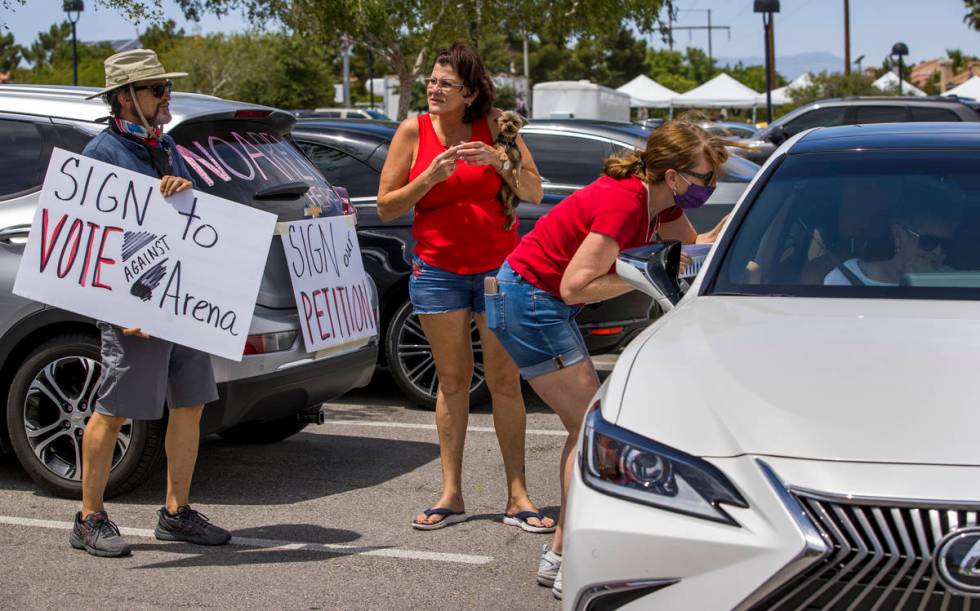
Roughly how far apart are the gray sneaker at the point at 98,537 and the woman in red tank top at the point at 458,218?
45.7 inches

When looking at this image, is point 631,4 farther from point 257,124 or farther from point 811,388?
point 811,388

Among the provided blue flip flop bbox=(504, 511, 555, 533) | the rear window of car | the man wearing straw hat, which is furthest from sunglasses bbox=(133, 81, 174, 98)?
blue flip flop bbox=(504, 511, 555, 533)

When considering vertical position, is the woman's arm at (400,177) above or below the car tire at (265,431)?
above

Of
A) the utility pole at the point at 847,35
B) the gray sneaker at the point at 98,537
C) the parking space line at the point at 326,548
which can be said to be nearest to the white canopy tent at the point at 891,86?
the utility pole at the point at 847,35

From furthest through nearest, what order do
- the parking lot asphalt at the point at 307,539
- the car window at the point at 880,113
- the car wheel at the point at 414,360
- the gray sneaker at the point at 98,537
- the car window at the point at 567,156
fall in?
the car window at the point at 880,113, the car window at the point at 567,156, the car wheel at the point at 414,360, the gray sneaker at the point at 98,537, the parking lot asphalt at the point at 307,539

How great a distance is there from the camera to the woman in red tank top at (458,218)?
5234mm

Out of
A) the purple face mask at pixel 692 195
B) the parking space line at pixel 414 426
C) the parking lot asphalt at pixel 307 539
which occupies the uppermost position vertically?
the purple face mask at pixel 692 195

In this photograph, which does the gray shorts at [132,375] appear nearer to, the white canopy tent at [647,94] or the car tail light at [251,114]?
the car tail light at [251,114]

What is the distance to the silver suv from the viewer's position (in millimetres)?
5648

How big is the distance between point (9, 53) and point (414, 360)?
365ft

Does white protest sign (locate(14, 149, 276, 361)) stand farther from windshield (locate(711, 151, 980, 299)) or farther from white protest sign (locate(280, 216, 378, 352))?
windshield (locate(711, 151, 980, 299))

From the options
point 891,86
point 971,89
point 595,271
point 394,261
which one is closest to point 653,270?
point 595,271

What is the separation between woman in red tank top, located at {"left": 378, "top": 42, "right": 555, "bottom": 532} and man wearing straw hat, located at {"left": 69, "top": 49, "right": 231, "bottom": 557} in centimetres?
85

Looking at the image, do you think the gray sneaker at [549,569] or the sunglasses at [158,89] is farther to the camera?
the sunglasses at [158,89]
